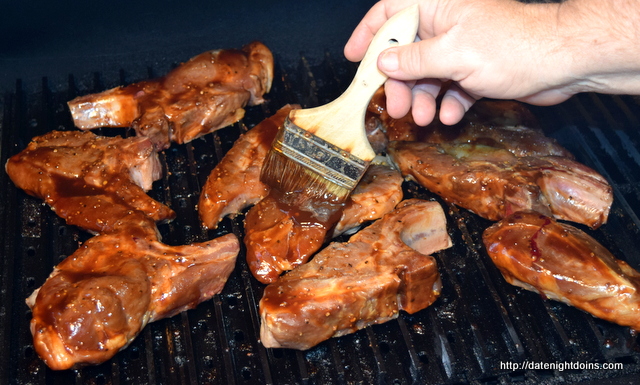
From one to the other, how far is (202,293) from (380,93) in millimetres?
1931

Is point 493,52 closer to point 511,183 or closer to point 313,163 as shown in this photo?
point 511,183

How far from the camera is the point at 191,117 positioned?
4207mm

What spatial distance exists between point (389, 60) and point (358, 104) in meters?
0.29

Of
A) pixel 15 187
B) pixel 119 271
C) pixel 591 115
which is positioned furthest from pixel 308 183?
pixel 591 115

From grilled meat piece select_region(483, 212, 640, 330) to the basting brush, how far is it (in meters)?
0.93

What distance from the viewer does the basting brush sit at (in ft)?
10.4

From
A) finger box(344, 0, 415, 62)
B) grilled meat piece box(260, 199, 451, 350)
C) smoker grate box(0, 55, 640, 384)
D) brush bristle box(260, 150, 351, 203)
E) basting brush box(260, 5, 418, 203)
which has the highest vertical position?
finger box(344, 0, 415, 62)

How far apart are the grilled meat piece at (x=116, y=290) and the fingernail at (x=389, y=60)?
125 cm

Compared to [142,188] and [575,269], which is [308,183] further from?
[575,269]

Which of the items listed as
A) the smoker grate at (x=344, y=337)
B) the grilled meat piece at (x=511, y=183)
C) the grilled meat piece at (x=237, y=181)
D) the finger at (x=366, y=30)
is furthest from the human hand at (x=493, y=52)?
the grilled meat piece at (x=237, y=181)

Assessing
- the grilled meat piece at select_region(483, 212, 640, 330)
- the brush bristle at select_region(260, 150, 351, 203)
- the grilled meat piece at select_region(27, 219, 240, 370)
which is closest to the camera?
the grilled meat piece at select_region(27, 219, 240, 370)

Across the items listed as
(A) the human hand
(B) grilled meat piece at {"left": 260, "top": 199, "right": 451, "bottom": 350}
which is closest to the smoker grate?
(B) grilled meat piece at {"left": 260, "top": 199, "right": 451, "bottom": 350}

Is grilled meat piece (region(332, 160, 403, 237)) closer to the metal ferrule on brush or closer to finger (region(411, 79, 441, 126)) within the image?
the metal ferrule on brush

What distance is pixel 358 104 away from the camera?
3.26m
